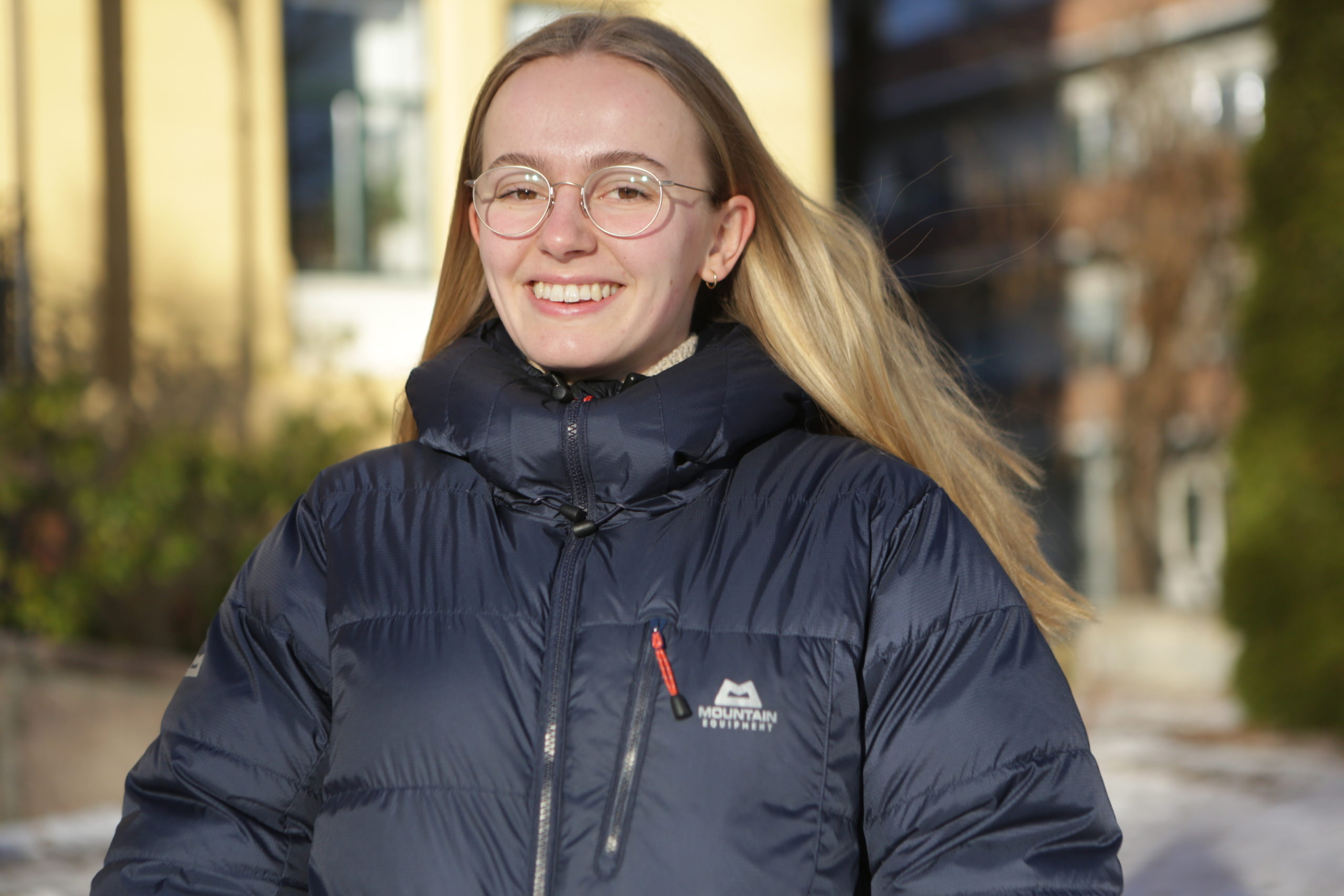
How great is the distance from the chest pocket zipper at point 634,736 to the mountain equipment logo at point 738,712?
29 mm

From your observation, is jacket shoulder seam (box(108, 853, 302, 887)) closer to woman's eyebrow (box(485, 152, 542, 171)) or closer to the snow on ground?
woman's eyebrow (box(485, 152, 542, 171))

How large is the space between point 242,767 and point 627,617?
57 cm

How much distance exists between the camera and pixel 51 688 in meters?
5.30

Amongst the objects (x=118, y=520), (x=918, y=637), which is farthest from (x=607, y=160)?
(x=118, y=520)

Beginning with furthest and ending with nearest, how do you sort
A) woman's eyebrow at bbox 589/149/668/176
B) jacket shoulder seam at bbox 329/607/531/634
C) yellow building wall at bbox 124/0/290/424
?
yellow building wall at bbox 124/0/290/424 → woman's eyebrow at bbox 589/149/668/176 → jacket shoulder seam at bbox 329/607/531/634

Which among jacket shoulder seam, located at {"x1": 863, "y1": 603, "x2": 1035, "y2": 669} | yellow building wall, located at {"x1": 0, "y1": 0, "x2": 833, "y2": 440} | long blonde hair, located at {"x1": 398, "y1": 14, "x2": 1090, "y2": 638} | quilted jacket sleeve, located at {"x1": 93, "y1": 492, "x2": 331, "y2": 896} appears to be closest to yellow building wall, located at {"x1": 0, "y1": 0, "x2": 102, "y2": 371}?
yellow building wall, located at {"x1": 0, "y1": 0, "x2": 833, "y2": 440}

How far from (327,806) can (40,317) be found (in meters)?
5.99

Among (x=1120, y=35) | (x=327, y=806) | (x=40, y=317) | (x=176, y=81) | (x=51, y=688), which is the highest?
(x=1120, y=35)

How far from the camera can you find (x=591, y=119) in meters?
1.88

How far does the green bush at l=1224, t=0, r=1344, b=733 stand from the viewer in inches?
301

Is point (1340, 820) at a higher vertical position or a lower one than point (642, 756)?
lower

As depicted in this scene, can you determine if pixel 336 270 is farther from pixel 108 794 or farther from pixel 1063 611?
pixel 1063 611

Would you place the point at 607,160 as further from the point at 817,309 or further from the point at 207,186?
the point at 207,186

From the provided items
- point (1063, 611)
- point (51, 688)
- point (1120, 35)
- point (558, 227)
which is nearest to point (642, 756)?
point (558, 227)
